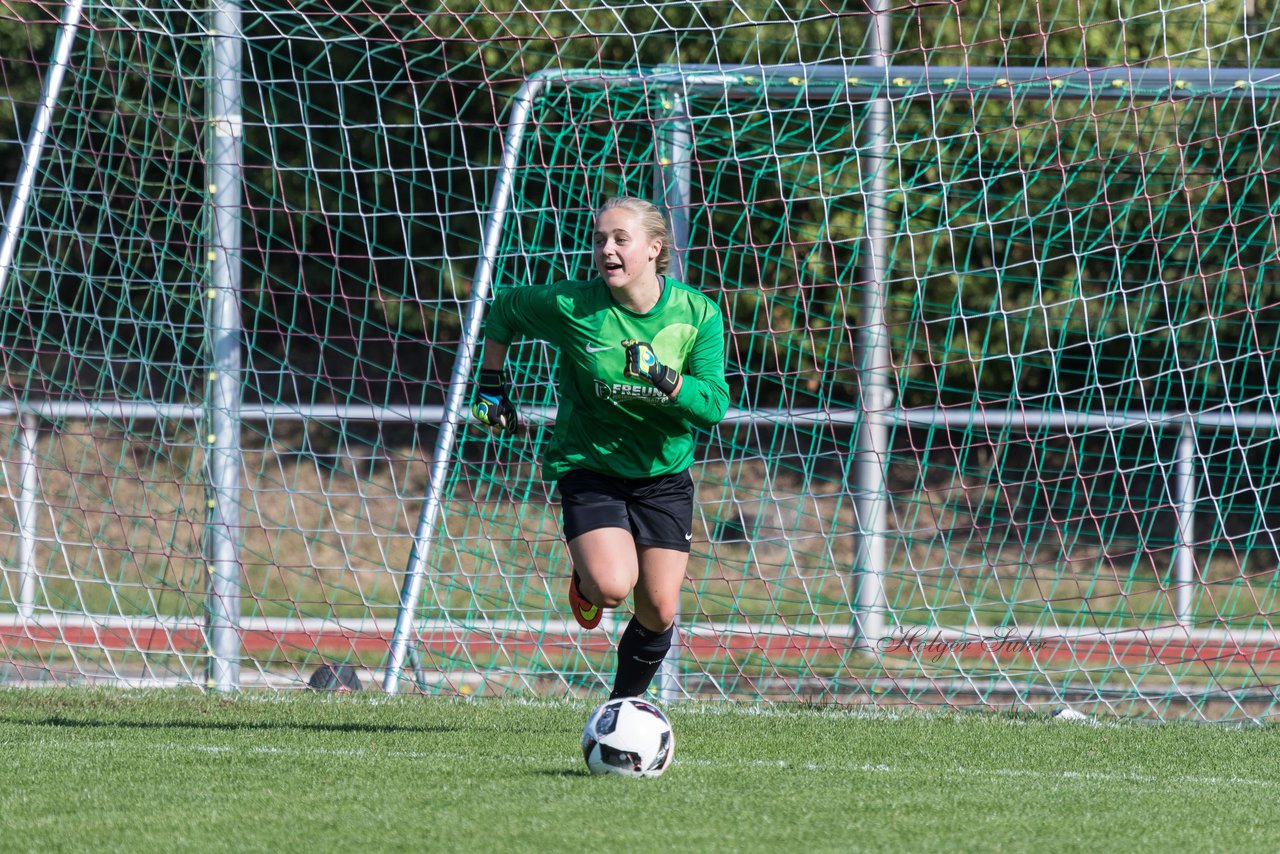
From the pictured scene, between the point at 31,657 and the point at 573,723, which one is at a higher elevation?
the point at 573,723

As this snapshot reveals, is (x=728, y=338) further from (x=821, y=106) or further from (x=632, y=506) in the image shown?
(x=632, y=506)

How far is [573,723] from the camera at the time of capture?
561 cm

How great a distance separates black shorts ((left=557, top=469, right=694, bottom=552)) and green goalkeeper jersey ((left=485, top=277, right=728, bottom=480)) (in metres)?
Answer: 0.04

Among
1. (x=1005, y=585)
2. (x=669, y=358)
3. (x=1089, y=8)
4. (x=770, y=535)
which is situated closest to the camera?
(x=669, y=358)

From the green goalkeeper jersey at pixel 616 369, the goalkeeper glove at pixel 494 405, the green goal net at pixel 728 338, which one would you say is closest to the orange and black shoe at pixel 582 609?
the green goalkeeper jersey at pixel 616 369

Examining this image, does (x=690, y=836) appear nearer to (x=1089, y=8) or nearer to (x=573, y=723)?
(x=573, y=723)

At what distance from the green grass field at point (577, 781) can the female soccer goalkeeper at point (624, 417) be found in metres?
0.55

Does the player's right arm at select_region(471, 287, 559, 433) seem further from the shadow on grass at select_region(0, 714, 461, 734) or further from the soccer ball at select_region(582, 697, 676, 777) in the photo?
the shadow on grass at select_region(0, 714, 461, 734)

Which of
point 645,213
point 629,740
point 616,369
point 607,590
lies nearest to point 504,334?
point 616,369

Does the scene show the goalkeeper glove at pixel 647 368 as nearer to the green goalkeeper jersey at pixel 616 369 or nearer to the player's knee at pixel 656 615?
the green goalkeeper jersey at pixel 616 369

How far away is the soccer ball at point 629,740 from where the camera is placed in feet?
13.9

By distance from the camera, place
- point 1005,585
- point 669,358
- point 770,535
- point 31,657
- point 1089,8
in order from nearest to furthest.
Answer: point 669,358
point 31,657
point 1089,8
point 1005,585
point 770,535

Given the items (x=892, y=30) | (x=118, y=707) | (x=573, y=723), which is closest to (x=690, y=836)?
(x=573, y=723)

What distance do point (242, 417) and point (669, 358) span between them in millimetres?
2968
